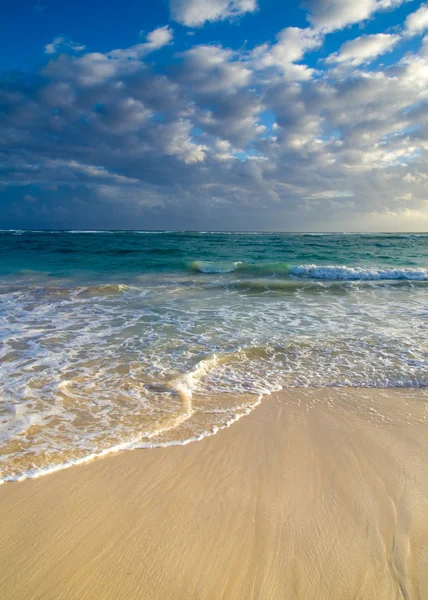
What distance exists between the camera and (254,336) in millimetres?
6617

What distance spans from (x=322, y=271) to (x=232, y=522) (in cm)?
1709

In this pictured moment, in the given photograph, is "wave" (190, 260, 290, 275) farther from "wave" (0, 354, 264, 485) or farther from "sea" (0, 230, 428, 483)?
"wave" (0, 354, 264, 485)

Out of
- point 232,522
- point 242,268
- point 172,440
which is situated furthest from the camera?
point 242,268

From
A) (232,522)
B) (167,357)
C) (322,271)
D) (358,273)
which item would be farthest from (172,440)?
(322,271)

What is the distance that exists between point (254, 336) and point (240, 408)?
278 centimetres

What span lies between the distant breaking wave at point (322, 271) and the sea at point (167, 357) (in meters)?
4.09

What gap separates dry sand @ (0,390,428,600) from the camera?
1.91 meters

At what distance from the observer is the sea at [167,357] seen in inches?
135

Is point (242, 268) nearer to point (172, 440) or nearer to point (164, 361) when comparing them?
point (164, 361)

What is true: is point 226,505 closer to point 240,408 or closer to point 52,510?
point 52,510

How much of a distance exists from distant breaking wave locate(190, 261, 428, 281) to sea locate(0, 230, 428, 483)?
4.09m

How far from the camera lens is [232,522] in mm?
2316

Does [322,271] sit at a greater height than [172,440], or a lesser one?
greater

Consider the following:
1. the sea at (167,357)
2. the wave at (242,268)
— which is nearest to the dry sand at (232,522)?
the sea at (167,357)
